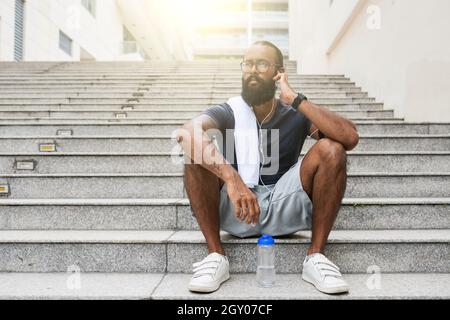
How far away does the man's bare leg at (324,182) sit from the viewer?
1.86 m

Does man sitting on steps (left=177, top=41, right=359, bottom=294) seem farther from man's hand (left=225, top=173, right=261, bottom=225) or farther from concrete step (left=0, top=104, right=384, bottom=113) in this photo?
concrete step (left=0, top=104, right=384, bottom=113)

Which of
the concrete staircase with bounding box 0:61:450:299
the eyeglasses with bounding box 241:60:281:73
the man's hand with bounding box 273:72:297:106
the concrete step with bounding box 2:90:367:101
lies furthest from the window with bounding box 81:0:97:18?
the man's hand with bounding box 273:72:297:106

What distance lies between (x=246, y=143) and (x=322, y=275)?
2.61 ft

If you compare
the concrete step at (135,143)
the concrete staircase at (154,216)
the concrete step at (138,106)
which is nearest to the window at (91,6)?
the concrete step at (138,106)

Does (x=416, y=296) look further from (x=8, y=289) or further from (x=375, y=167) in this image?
(x=8, y=289)

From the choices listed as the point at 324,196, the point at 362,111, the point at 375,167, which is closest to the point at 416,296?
the point at 324,196

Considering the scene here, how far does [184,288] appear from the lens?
179 cm

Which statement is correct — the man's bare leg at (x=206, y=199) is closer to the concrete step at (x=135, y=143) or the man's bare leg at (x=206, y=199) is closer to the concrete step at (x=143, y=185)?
the concrete step at (x=143, y=185)

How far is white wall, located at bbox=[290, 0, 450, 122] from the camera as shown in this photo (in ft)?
11.9

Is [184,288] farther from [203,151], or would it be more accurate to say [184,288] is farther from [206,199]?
[203,151]

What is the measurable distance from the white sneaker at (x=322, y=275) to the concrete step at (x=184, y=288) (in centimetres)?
3

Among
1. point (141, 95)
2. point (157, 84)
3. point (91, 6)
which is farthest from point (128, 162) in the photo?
point (91, 6)

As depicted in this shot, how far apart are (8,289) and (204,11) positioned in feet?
94.8
